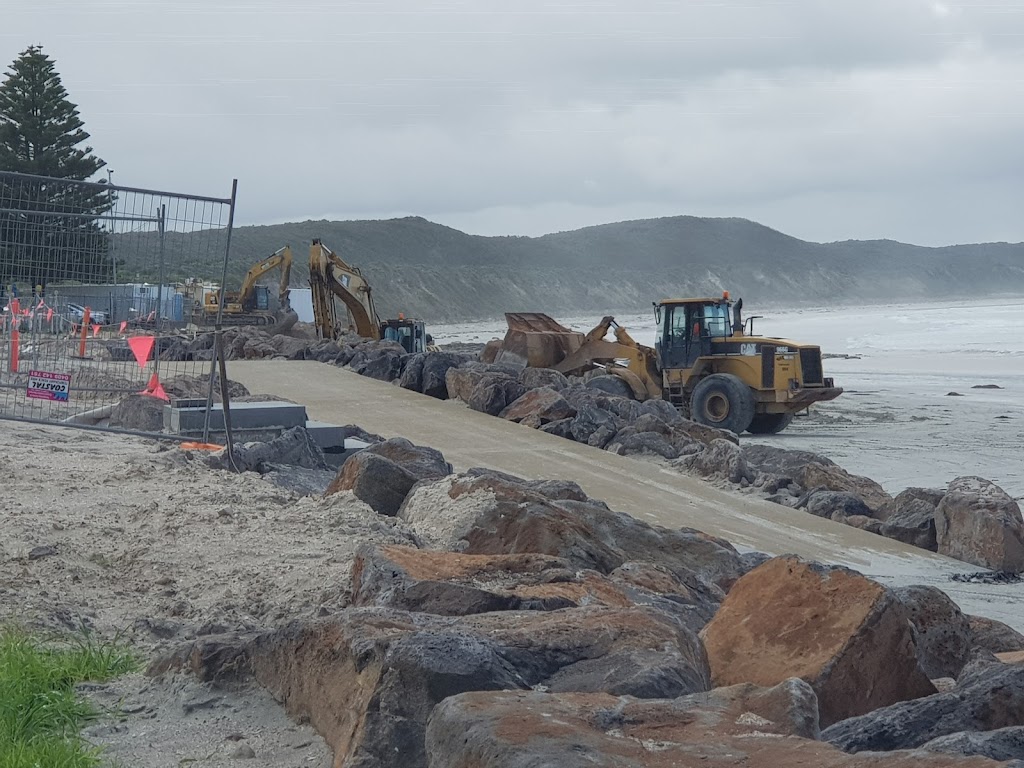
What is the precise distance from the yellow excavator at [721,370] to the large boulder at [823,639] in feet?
51.5

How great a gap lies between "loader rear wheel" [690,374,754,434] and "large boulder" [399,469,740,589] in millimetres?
12696

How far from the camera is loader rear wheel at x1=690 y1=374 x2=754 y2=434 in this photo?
20.3 meters

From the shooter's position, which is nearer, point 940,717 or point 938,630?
point 940,717

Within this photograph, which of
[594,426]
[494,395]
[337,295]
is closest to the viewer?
[594,426]

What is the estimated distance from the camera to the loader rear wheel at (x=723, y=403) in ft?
66.5

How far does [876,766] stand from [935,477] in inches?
585

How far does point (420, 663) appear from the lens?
131 inches

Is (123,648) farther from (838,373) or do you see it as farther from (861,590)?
(838,373)

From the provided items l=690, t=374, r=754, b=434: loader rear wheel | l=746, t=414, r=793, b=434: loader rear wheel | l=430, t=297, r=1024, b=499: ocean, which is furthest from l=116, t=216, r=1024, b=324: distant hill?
l=690, t=374, r=754, b=434: loader rear wheel

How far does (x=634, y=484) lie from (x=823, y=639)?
809 centimetres

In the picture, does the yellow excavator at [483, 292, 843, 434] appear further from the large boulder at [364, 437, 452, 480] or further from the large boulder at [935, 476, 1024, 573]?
the large boulder at [364, 437, 452, 480]

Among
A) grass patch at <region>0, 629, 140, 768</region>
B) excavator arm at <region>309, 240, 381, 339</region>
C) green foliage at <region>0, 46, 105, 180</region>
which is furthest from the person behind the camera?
green foliage at <region>0, 46, 105, 180</region>

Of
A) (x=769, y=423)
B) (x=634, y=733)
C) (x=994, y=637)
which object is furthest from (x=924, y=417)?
(x=634, y=733)

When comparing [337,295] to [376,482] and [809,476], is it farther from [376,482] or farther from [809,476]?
[376,482]
